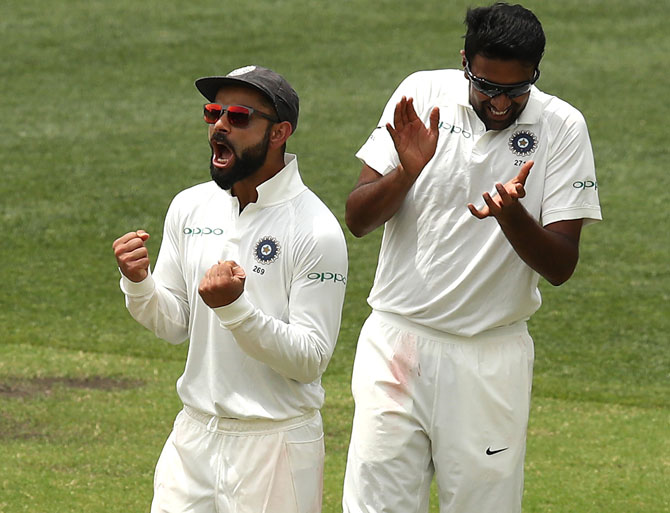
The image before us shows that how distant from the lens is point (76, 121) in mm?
14977

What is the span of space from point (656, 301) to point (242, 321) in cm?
728

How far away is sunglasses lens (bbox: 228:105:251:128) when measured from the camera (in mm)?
3932

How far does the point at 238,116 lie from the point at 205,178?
30.8ft

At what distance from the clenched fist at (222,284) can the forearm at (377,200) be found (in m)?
0.64

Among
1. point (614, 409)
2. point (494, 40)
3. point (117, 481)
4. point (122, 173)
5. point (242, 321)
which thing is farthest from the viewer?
point (122, 173)

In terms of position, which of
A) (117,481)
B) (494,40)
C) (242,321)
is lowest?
(117,481)

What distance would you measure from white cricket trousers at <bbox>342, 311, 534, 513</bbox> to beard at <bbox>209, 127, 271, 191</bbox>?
2.55 ft

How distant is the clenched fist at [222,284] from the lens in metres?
3.62

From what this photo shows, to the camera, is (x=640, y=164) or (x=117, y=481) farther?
(x=640, y=164)

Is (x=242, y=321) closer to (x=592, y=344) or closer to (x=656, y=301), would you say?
(x=592, y=344)

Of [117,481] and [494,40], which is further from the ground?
[494,40]

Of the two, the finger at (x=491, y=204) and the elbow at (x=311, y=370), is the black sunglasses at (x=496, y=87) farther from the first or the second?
the elbow at (x=311, y=370)

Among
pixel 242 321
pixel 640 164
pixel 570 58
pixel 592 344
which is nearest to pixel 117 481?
pixel 242 321

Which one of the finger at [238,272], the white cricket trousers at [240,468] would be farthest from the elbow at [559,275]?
the finger at [238,272]
